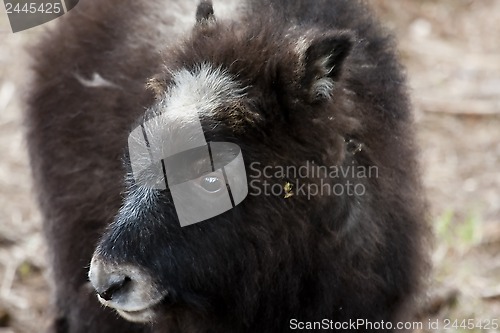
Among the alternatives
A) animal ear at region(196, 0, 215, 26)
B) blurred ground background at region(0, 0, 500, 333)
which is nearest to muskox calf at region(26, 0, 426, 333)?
animal ear at region(196, 0, 215, 26)

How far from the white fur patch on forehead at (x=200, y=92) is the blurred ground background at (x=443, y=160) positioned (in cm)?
161

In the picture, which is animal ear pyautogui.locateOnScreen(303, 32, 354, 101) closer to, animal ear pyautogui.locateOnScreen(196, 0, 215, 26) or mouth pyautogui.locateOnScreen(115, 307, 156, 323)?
animal ear pyautogui.locateOnScreen(196, 0, 215, 26)

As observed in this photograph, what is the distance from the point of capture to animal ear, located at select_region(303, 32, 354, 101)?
10.6 ft

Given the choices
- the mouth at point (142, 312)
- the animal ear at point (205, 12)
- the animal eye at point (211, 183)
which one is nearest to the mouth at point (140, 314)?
the mouth at point (142, 312)

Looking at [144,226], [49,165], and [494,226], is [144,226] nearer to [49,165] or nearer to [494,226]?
[49,165]

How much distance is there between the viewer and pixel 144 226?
3.24 metres

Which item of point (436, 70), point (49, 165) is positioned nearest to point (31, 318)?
point (49, 165)

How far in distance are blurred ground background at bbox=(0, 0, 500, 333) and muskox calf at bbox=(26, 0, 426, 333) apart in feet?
2.72

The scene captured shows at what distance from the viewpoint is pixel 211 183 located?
332 cm

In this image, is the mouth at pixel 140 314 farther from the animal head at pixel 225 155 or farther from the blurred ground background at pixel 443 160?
the blurred ground background at pixel 443 160

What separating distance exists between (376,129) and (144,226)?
123 cm

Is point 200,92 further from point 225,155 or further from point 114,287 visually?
point 114,287

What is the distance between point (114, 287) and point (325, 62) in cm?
123

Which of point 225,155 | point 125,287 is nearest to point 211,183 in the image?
point 225,155
